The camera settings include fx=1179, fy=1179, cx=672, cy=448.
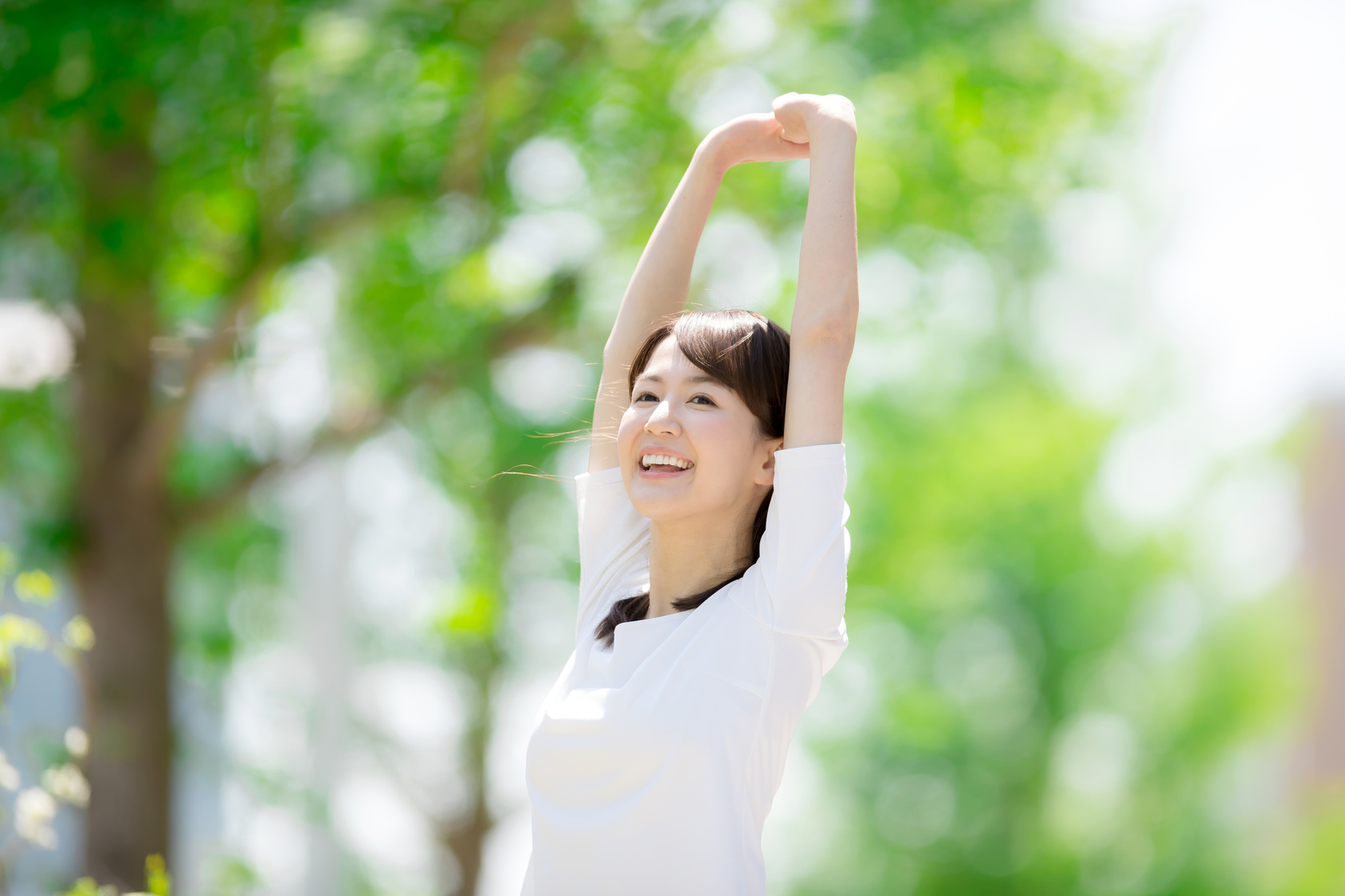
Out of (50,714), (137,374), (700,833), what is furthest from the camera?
(50,714)

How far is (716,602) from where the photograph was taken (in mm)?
1562

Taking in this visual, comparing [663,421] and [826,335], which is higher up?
[826,335]

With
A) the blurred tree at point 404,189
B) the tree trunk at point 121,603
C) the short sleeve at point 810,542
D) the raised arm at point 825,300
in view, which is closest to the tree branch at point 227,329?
the blurred tree at point 404,189

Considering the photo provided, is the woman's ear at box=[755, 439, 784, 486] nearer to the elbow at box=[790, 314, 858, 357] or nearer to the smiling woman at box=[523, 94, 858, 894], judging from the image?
the smiling woman at box=[523, 94, 858, 894]

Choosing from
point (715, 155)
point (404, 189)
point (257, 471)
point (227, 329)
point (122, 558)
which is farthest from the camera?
point (257, 471)

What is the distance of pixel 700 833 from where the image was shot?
1416mm

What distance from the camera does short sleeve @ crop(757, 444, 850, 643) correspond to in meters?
1.42

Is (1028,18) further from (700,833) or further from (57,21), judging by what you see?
(700,833)

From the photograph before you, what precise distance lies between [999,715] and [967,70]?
28.4 feet

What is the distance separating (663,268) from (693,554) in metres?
0.48

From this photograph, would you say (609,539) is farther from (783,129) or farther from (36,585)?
(36,585)

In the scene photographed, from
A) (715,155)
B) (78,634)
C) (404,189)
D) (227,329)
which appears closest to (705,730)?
(715,155)

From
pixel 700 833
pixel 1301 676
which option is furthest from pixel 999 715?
pixel 700 833

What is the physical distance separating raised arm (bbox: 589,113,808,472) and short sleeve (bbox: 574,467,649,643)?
4 cm
